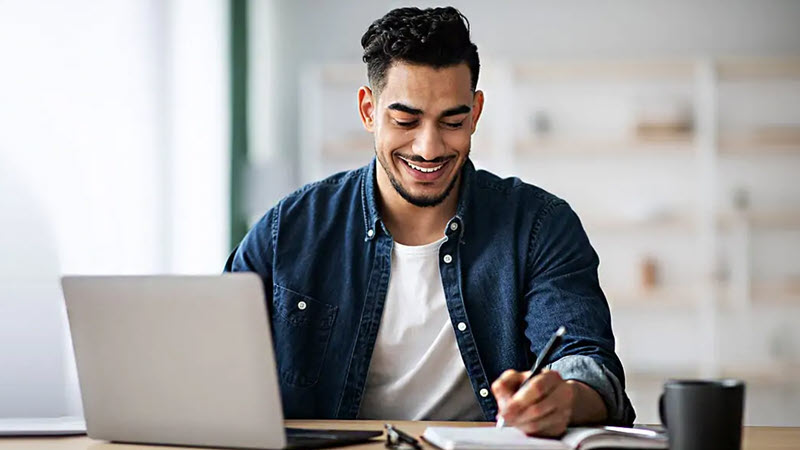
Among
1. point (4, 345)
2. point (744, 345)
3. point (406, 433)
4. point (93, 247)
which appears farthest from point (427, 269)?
point (744, 345)

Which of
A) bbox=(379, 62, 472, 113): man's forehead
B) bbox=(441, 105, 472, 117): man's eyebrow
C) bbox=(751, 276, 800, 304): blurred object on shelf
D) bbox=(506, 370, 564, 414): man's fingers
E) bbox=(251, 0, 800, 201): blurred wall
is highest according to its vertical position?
bbox=(251, 0, 800, 201): blurred wall

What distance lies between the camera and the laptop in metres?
1.35

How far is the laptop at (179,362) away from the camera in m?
1.35

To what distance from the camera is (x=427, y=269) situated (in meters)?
2.08

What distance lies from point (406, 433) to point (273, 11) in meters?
4.61

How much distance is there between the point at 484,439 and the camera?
4.56 ft

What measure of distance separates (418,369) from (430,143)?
0.42m

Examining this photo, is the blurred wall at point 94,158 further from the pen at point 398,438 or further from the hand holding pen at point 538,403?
the hand holding pen at point 538,403

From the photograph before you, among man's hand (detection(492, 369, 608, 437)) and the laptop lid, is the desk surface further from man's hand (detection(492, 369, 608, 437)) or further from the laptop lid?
man's hand (detection(492, 369, 608, 437))

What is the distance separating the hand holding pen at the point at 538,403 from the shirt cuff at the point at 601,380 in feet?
0.54

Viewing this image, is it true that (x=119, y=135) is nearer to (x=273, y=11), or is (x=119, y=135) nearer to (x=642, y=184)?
(x=273, y=11)

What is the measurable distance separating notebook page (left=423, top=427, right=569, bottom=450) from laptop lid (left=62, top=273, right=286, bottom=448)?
0.21 m

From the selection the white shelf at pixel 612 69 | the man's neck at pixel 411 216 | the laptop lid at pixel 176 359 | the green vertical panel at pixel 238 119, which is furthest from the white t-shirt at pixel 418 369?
the white shelf at pixel 612 69

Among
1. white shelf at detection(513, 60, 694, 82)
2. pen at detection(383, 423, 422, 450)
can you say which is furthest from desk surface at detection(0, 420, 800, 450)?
white shelf at detection(513, 60, 694, 82)
